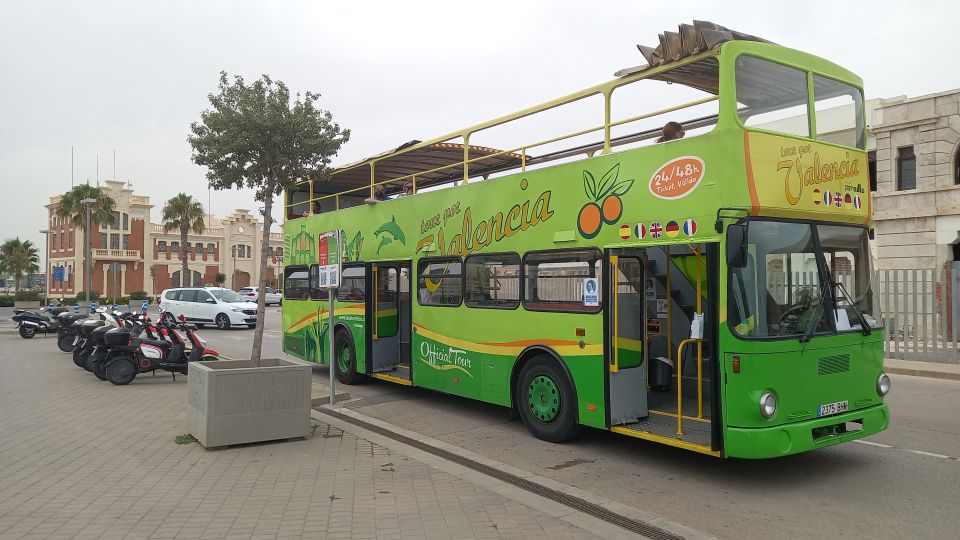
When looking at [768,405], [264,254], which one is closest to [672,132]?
[768,405]

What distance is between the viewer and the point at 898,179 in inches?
899

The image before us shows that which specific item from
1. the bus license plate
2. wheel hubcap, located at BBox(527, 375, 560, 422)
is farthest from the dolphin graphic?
the bus license plate

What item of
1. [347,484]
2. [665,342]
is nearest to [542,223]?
[665,342]

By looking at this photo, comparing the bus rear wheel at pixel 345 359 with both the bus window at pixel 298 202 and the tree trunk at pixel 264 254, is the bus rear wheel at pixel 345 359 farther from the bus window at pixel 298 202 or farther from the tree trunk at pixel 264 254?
the bus window at pixel 298 202

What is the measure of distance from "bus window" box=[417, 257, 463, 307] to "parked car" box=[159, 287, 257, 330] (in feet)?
60.6

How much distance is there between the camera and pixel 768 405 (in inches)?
225

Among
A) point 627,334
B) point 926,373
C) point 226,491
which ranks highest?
point 627,334

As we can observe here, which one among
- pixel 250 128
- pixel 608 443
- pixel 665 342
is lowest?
pixel 608 443

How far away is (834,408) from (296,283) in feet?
34.1

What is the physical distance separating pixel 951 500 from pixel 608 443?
3258 millimetres

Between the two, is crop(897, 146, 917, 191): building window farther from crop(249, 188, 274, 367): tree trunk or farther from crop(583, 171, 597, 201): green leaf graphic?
crop(249, 188, 274, 367): tree trunk

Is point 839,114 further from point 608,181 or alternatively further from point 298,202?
point 298,202

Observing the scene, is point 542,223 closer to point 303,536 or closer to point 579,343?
point 579,343

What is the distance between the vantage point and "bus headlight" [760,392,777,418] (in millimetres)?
5664
